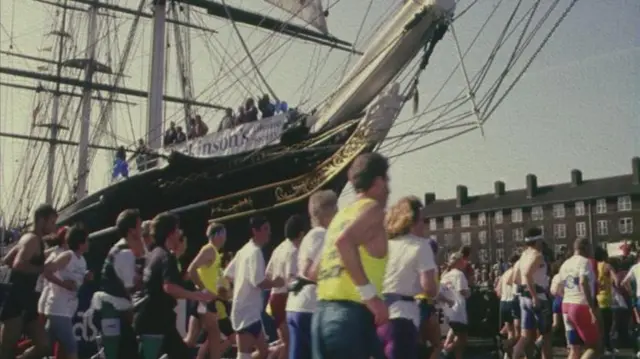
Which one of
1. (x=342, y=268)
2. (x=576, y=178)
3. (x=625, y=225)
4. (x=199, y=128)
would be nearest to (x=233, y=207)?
(x=199, y=128)

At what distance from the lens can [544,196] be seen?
246 feet

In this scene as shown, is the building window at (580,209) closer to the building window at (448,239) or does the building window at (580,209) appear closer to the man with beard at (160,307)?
the building window at (448,239)

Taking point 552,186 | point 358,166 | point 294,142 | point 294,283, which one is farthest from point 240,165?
point 552,186

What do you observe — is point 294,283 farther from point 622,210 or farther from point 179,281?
point 622,210

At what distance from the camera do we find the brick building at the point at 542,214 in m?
67.4

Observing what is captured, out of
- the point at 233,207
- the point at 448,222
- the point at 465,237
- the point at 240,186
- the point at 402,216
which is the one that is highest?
the point at 448,222

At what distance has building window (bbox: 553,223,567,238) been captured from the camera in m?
73.1

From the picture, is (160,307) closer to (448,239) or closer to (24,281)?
(24,281)

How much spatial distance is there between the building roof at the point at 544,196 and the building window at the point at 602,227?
7.40 feet

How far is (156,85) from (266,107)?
850 cm

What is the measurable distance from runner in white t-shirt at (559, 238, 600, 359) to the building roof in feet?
191

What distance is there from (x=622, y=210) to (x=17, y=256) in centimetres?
6593

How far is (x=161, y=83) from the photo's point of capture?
24.6 meters

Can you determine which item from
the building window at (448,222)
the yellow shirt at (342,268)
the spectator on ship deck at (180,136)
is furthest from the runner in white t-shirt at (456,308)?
the building window at (448,222)
